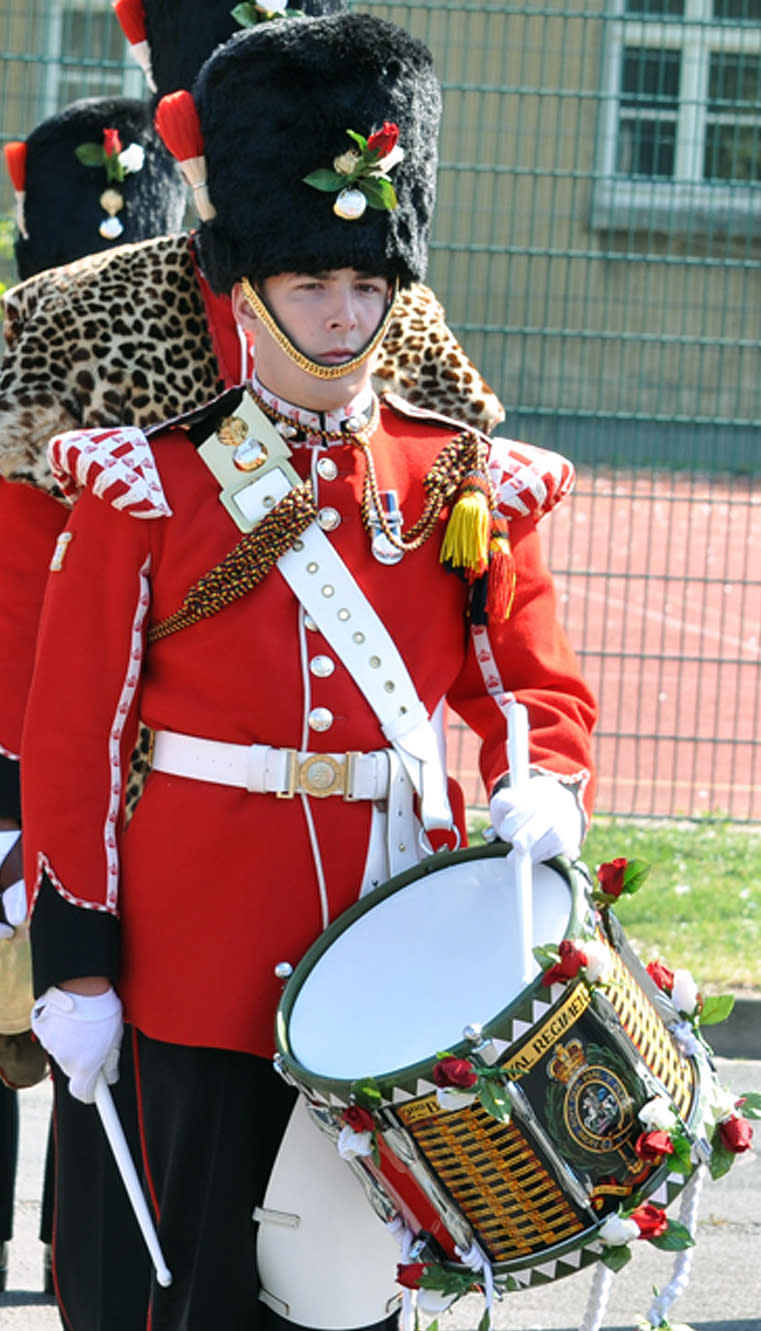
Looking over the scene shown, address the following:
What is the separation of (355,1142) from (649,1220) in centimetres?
36

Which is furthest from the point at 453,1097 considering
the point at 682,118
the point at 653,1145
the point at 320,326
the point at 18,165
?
the point at 682,118

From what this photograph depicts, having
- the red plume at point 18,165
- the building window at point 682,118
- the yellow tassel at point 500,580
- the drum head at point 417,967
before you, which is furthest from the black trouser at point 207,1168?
the building window at point 682,118

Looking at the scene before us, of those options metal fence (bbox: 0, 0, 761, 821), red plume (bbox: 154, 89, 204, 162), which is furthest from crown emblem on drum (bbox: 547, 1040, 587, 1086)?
→ metal fence (bbox: 0, 0, 761, 821)

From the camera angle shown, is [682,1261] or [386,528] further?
[386,528]

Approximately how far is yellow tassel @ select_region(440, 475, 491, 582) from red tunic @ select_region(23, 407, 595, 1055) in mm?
97

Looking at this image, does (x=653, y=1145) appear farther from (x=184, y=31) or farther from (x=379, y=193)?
(x=184, y=31)

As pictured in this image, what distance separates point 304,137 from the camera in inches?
116

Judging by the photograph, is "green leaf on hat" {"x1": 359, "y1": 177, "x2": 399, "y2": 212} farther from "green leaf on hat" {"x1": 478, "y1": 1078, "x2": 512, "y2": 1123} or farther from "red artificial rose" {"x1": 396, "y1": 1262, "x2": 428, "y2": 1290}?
"red artificial rose" {"x1": 396, "y1": 1262, "x2": 428, "y2": 1290}

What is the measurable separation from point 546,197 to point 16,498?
14.1 feet

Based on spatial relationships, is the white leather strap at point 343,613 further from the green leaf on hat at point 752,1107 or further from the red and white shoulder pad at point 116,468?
the green leaf on hat at point 752,1107

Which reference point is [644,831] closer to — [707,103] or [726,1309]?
[707,103]

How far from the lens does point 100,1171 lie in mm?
3080

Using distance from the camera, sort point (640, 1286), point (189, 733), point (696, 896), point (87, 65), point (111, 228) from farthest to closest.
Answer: point (87, 65) < point (696, 896) < point (640, 1286) < point (111, 228) < point (189, 733)

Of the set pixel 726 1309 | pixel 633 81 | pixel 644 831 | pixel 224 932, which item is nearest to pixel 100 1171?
pixel 224 932
